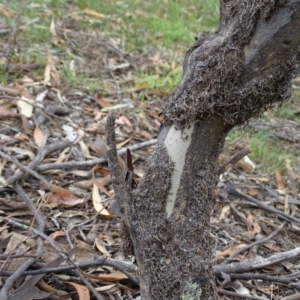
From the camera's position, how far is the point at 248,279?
141 cm

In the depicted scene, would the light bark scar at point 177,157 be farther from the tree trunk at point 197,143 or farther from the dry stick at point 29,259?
the dry stick at point 29,259

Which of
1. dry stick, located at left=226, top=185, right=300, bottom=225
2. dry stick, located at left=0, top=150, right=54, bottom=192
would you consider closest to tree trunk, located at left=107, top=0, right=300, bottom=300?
dry stick, located at left=0, top=150, right=54, bottom=192

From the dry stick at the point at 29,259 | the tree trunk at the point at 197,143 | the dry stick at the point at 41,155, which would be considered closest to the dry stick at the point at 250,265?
the tree trunk at the point at 197,143

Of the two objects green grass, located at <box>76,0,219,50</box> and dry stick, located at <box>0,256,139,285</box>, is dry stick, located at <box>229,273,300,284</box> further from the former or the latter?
green grass, located at <box>76,0,219,50</box>

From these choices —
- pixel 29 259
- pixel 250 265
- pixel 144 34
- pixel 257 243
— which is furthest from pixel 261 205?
pixel 144 34

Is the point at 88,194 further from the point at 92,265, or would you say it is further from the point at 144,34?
the point at 144,34

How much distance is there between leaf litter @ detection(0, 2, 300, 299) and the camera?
133 cm

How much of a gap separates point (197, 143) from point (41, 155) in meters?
0.95

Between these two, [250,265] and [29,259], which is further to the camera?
[250,265]

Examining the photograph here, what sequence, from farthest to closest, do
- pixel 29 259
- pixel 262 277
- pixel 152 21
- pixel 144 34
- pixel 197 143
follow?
1. pixel 152 21
2. pixel 144 34
3. pixel 262 277
4. pixel 29 259
5. pixel 197 143

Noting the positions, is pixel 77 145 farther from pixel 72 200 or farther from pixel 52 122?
pixel 72 200

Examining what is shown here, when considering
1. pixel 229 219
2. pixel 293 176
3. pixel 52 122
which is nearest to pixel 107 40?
pixel 52 122

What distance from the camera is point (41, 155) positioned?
1900 millimetres

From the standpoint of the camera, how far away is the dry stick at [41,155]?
1.72 m
